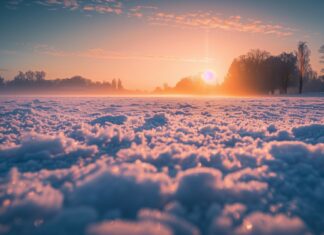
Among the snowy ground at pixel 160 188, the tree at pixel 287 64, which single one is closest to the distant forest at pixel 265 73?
the tree at pixel 287 64

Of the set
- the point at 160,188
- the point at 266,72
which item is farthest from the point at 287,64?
the point at 160,188

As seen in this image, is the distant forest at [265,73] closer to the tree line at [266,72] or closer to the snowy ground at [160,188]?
the tree line at [266,72]

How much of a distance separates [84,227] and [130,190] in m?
0.72

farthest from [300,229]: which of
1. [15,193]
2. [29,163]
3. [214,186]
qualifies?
[29,163]

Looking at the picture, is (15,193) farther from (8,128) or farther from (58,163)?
(8,128)

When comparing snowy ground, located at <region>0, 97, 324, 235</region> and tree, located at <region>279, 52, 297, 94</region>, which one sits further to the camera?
tree, located at <region>279, 52, 297, 94</region>

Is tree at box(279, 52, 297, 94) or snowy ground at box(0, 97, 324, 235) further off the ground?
tree at box(279, 52, 297, 94)

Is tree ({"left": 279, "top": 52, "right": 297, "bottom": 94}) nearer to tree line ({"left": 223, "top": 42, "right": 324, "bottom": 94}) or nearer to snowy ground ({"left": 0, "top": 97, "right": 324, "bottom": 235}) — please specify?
tree line ({"left": 223, "top": 42, "right": 324, "bottom": 94})

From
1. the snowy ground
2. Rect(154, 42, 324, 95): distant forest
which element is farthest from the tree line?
the snowy ground

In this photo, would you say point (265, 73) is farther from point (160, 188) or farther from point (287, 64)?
point (160, 188)

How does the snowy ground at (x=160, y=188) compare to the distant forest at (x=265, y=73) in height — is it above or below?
below

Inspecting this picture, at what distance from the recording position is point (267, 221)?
2291mm

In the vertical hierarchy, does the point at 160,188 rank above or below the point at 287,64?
below

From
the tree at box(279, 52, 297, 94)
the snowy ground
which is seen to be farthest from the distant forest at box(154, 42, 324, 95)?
the snowy ground
